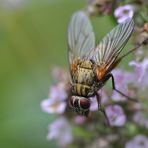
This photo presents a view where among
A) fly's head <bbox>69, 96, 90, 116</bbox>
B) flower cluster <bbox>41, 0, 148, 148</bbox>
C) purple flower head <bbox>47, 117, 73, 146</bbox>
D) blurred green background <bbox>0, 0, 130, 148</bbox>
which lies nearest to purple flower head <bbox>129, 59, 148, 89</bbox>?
flower cluster <bbox>41, 0, 148, 148</bbox>

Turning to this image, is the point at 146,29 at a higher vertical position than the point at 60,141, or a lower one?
higher

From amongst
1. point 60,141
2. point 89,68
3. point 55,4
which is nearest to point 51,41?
point 55,4

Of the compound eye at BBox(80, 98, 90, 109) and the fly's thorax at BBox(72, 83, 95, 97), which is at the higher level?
the fly's thorax at BBox(72, 83, 95, 97)

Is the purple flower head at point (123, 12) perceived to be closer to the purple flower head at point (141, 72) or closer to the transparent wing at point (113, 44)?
the transparent wing at point (113, 44)

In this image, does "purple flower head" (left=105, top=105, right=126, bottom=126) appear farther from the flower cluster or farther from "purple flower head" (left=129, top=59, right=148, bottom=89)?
"purple flower head" (left=129, top=59, right=148, bottom=89)

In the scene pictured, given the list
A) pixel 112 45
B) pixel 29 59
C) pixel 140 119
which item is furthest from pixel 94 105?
pixel 29 59

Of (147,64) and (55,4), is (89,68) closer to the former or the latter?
(147,64)

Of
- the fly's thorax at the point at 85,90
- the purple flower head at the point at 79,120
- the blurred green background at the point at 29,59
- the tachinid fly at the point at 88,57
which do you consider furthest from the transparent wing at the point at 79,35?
the blurred green background at the point at 29,59
